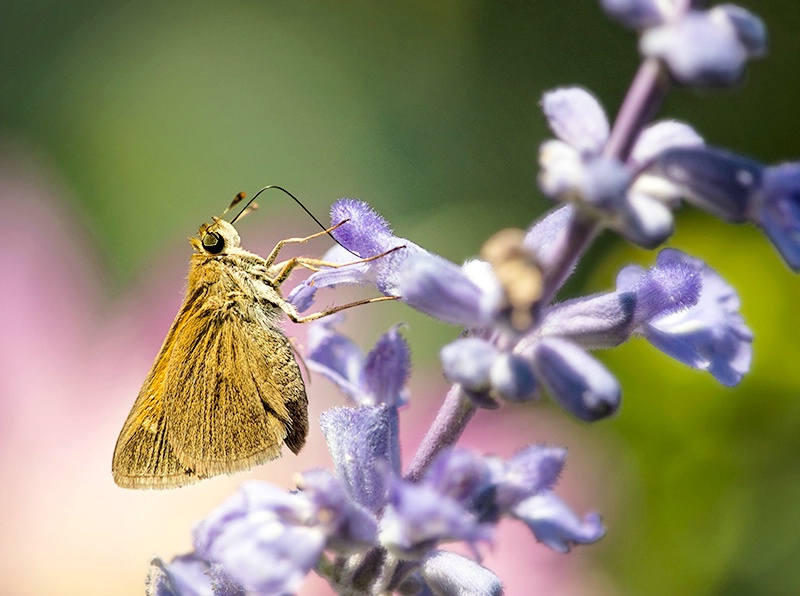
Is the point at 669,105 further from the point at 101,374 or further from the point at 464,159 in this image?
the point at 101,374

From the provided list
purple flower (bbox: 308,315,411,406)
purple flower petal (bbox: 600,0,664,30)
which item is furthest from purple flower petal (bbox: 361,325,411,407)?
purple flower petal (bbox: 600,0,664,30)

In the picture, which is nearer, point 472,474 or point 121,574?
point 472,474

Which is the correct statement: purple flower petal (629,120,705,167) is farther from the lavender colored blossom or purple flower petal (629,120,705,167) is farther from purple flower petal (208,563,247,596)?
purple flower petal (208,563,247,596)

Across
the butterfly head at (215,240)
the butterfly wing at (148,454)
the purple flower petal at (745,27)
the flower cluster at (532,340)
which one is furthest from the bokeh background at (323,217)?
the purple flower petal at (745,27)

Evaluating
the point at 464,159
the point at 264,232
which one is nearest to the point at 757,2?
the point at 464,159

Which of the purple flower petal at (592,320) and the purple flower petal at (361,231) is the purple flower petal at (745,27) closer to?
the purple flower petal at (592,320)

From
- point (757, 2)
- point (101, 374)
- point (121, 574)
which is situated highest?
point (757, 2)
